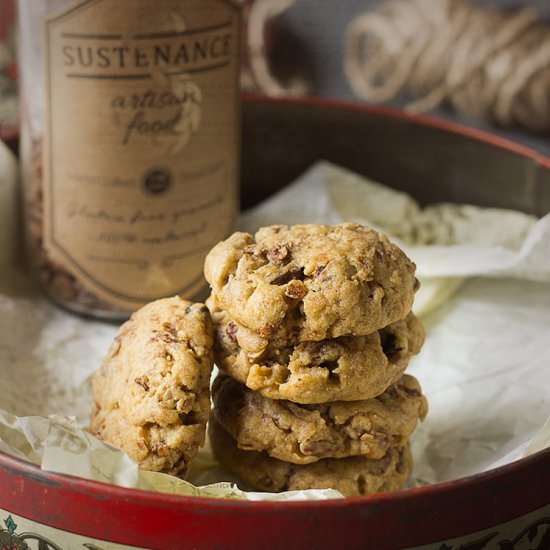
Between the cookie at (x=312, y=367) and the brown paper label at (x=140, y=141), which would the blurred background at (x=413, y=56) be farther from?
the cookie at (x=312, y=367)

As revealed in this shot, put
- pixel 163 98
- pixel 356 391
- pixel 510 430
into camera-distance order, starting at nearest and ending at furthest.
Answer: pixel 356 391
pixel 510 430
pixel 163 98

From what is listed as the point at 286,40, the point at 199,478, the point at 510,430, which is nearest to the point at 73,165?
the point at 199,478

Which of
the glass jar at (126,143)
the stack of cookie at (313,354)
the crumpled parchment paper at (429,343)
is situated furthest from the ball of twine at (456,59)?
the stack of cookie at (313,354)

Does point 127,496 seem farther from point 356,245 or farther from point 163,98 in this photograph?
point 163,98

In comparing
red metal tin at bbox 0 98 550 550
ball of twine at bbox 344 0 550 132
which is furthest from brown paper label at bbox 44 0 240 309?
ball of twine at bbox 344 0 550 132

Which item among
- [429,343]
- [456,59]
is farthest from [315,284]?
[456,59]

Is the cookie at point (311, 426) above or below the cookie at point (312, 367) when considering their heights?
below

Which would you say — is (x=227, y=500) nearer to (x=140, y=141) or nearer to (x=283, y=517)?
(x=283, y=517)

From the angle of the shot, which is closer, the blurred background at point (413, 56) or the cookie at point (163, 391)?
the cookie at point (163, 391)
